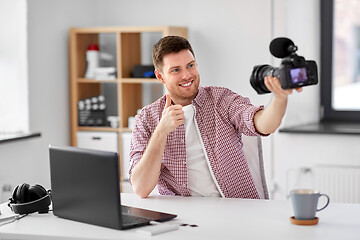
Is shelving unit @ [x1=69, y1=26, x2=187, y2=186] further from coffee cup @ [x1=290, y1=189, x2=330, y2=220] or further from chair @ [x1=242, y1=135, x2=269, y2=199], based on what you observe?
coffee cup @ [x1=290, y1=189, x2=330, y2=220]

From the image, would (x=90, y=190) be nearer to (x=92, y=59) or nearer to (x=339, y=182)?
(x=339, y=182)

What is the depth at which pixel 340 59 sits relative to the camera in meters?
4.61

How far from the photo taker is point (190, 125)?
8.32 feet

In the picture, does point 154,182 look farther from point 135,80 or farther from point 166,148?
point 135,80

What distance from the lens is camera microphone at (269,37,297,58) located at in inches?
77.9

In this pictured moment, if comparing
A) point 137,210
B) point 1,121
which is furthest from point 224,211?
point 1,121

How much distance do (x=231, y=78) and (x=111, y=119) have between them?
0.94 metres

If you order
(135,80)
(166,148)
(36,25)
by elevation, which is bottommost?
(166,148)

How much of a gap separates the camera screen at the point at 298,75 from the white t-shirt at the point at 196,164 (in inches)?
25.1

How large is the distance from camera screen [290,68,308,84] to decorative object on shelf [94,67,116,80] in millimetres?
2702

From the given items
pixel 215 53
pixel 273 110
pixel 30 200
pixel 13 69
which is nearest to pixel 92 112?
pixel 13 69

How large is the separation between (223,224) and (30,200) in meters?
0.71

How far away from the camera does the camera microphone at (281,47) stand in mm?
1978

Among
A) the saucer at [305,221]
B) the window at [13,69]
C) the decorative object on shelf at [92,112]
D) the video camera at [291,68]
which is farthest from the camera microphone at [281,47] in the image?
the decorative object on shelf at [92,112]
